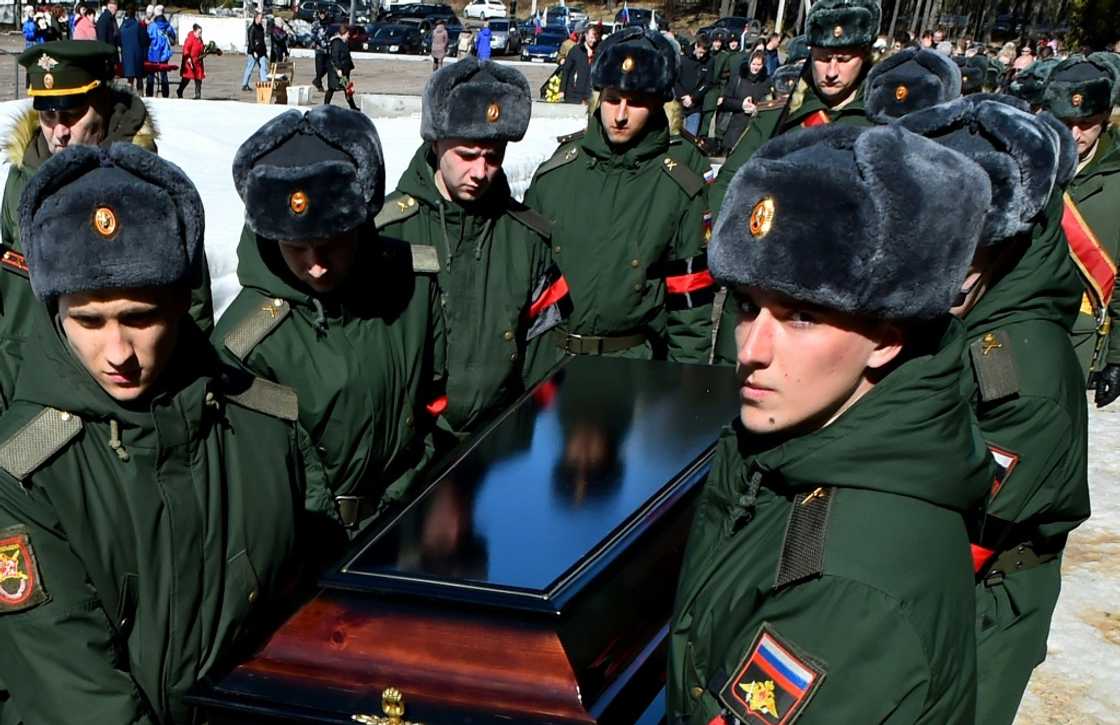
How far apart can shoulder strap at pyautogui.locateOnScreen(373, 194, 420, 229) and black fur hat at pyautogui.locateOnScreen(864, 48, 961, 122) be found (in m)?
1.77

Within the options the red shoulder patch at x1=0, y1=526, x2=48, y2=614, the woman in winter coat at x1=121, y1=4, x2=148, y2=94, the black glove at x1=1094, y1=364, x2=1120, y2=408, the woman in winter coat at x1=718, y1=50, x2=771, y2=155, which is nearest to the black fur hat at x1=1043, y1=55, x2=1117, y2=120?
the black glove at x1=1094, y1=364, x2=1120, y2=408

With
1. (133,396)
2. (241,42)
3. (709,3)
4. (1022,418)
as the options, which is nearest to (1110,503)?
(1022,418)

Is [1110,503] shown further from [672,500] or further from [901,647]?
[901,647]

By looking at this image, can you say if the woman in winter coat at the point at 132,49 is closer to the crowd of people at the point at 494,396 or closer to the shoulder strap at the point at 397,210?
the crowd of people at the point at 494,396

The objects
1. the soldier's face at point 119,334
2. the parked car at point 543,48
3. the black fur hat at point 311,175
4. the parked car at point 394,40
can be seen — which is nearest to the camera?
the soldier's face at point 119,334

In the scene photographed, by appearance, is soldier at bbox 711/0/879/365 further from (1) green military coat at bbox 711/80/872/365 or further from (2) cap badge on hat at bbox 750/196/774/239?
(2) cap badge on hat at bbox 750/196/774/239

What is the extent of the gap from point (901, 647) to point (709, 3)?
5827 centimetres

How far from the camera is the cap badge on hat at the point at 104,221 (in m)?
1.78

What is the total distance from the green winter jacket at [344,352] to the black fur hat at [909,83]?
7.28 ft

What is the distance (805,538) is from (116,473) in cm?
111

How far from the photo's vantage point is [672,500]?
7.98 ft

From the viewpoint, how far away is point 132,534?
1.88m

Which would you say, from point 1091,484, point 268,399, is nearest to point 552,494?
point 268,399

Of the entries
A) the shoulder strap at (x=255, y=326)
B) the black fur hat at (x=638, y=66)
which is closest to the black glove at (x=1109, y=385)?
the black fur hat at (x=638, y=66)
